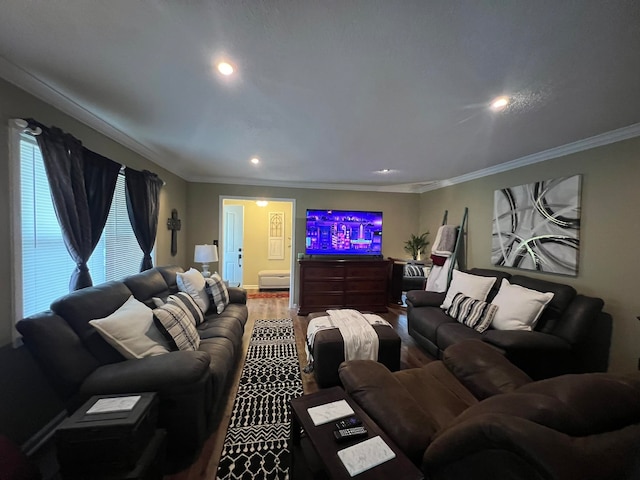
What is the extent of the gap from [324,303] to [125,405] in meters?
3.44

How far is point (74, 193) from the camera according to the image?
6.49ft

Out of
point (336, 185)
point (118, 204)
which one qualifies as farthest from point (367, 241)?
point (118, 204)

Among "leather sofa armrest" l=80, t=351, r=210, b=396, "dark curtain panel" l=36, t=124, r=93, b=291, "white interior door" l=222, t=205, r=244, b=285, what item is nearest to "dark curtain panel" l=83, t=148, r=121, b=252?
"dark curtain panel" l=36, t=124, r=93, b=291

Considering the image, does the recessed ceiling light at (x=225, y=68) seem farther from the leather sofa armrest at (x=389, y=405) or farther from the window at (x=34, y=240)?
the leather sofa armrest at (x=389, y=405)

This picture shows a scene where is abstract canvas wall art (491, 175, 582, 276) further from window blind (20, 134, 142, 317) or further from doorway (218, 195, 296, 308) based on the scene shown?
window blind (20, 134, 142, 317)

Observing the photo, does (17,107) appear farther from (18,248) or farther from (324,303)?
(324,303)

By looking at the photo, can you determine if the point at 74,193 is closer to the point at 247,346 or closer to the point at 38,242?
the point at 38,242

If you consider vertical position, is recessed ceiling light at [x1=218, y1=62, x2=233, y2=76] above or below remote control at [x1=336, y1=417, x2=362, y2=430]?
above

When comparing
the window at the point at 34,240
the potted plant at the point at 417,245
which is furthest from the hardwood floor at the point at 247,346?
the window at the point at 34,240

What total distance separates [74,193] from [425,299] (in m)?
3.78

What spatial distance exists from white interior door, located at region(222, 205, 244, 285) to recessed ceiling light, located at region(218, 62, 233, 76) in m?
5.03

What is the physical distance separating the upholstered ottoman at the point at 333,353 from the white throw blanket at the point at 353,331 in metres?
0.06

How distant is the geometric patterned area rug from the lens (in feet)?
5.18

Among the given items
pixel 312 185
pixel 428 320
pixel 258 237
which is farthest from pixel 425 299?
pixel 258 237
